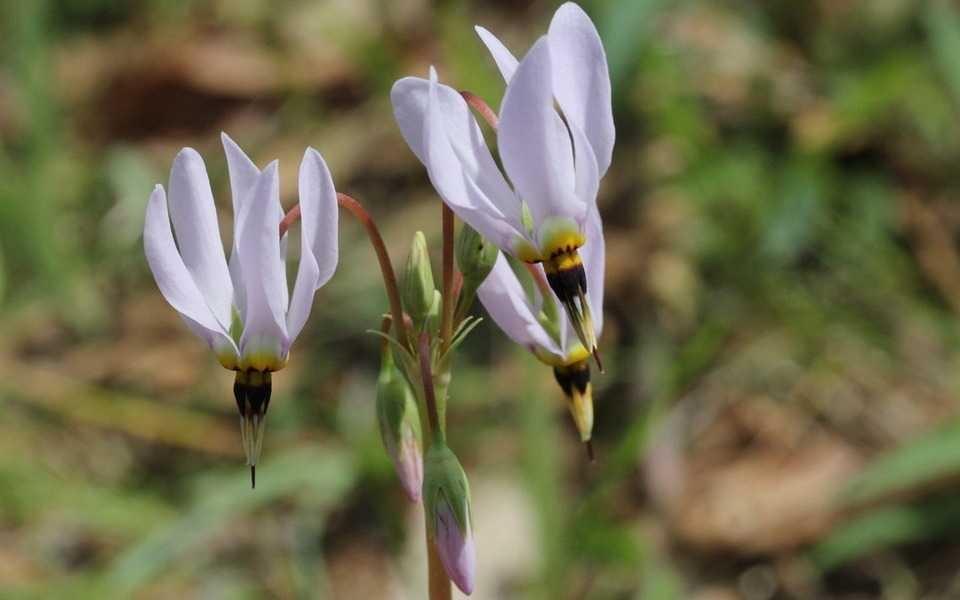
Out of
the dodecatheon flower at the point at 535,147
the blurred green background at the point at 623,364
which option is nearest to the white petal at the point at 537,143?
the dodecatheon flower at the point at 535,147

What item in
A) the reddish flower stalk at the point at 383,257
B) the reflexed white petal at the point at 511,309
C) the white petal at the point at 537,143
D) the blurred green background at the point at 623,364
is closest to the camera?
the white petal at the point at 537,143

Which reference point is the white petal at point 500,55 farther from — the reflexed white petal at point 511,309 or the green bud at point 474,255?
the reflexed white petal at point 511,309

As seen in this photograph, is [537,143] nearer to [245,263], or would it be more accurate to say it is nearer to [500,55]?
[500,55]

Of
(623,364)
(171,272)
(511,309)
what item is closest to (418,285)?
(511,309)

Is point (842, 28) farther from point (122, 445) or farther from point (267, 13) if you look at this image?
point (122, 445)

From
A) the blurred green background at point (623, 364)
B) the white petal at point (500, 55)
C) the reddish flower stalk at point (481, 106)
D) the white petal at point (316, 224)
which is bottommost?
the blurred green background at point (623, 364)

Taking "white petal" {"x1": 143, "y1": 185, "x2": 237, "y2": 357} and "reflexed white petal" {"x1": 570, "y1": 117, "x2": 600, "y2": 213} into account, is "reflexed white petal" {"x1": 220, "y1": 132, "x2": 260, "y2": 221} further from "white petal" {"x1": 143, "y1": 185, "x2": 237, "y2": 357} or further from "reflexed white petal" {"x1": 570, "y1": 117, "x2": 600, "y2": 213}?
"reflexed white petal" {"x1": 570, "y1": 117, "x2": 600, "y2": 213}
